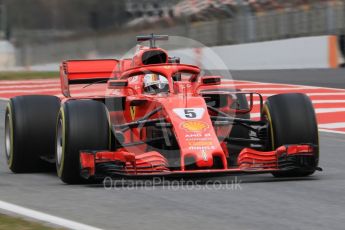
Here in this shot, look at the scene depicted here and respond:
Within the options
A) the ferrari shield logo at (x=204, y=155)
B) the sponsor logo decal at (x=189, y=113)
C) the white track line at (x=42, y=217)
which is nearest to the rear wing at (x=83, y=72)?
the sponsor logo decal at (x=189, y=113)

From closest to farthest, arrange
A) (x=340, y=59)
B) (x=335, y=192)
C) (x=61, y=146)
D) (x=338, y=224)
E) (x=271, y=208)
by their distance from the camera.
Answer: (x=338, y=224) < (x=271, y=208) < (x=335, y=192) < (x=61, y=146) < (x=340, y=59)

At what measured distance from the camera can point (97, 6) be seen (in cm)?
2967

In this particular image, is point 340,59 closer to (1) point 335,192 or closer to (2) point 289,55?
(2) point 289,55

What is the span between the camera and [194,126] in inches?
340

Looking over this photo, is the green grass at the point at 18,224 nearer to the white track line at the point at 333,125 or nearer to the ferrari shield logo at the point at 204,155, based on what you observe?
the ferrari shield logo at the point at 204,155

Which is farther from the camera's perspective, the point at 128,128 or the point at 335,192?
the point at 128,128

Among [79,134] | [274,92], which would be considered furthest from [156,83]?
[274,92]

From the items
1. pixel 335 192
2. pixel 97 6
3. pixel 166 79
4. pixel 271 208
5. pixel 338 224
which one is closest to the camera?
pixel 338 224

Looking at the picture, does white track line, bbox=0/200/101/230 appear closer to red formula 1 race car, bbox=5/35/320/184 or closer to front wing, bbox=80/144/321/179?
front wing, bbox=80/144/321/179

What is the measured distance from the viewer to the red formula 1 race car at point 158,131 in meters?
8.47

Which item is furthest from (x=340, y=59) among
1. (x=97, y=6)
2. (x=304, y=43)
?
(x=97, y=6)

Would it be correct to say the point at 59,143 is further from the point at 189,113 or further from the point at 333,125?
the point at 333,125

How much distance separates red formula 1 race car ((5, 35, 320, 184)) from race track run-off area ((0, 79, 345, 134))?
3013 mm

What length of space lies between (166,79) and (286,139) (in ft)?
4.53
